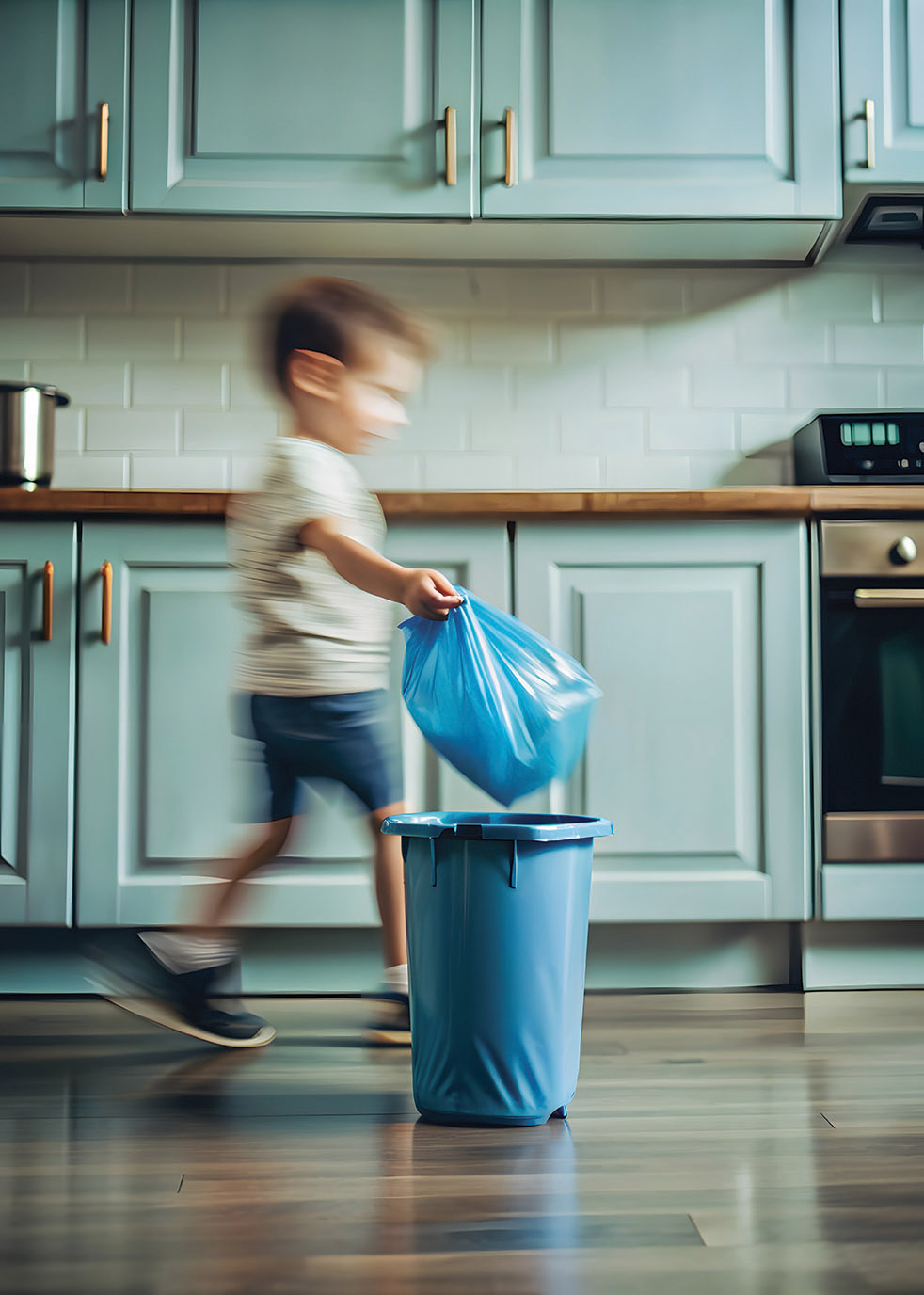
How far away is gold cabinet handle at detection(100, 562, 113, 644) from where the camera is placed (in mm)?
1800

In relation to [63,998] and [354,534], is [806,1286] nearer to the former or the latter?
[354,534]

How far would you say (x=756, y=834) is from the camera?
1.83 m

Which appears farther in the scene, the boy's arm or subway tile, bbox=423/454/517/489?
subway tile, bbox=423/454/517/489

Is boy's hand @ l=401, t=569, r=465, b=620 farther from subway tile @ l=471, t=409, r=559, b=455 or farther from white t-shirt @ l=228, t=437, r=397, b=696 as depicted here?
A: subway tile @ l=471, t=409, r=559, b=455

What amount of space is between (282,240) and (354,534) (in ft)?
3.22

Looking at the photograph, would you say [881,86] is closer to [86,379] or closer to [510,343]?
[510,343]

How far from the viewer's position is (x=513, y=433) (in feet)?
7.69

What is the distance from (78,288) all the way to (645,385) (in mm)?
1204

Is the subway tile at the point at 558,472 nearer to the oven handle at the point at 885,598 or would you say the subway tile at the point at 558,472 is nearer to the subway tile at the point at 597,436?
the subway tile at the point at 597,436

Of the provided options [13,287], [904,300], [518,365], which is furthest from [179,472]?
[904,300]

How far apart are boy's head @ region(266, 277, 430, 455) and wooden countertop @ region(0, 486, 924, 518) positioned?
0.26 metres

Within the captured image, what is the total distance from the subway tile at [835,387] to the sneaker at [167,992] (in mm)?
1647

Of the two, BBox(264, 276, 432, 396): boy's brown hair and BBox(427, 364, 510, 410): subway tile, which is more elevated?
BBox(427, 364, 510, 410): subway tile

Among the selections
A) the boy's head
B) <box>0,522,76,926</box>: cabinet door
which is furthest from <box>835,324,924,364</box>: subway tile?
<box>0,522,76,926</box>: cabinet door
